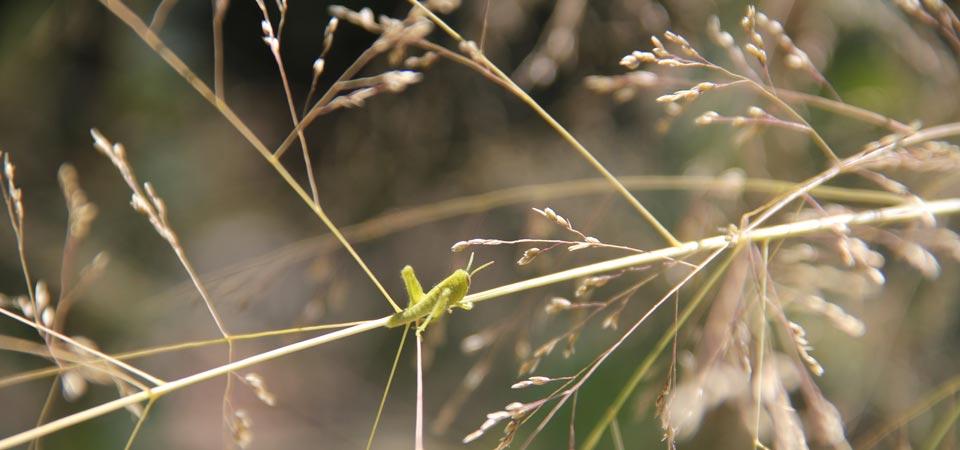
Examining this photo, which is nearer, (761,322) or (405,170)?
(761,322)

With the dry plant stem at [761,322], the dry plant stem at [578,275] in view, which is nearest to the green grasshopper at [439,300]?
the dry plant stem at [578,275]

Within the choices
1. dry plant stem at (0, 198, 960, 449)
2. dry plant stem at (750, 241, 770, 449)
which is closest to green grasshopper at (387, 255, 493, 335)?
dry plant stem at (0, 198, 960, 449)

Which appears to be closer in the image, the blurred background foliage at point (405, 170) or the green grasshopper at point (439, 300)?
the green grasshopper at point (439, 300)

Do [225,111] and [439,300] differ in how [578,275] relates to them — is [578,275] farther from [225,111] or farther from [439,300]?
[225,111]

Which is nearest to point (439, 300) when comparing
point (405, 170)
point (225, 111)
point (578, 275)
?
point (578, 275)

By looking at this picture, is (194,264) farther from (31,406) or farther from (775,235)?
(775,235)

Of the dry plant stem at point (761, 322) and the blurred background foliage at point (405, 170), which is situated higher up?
the dry plant stem at point (761, 322)

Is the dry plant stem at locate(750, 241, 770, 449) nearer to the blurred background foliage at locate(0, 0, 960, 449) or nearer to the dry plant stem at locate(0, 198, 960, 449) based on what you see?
the dry plant stem at locate(0, 198, 960, 449)

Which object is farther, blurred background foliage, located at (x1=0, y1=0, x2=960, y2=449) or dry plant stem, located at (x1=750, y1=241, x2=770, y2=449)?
blurred background foliage, located at (x1=0, y1=0, x2=960, y2=449)

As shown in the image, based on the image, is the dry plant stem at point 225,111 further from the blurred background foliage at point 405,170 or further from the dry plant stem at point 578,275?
the blurred background foliage at point 405,170
